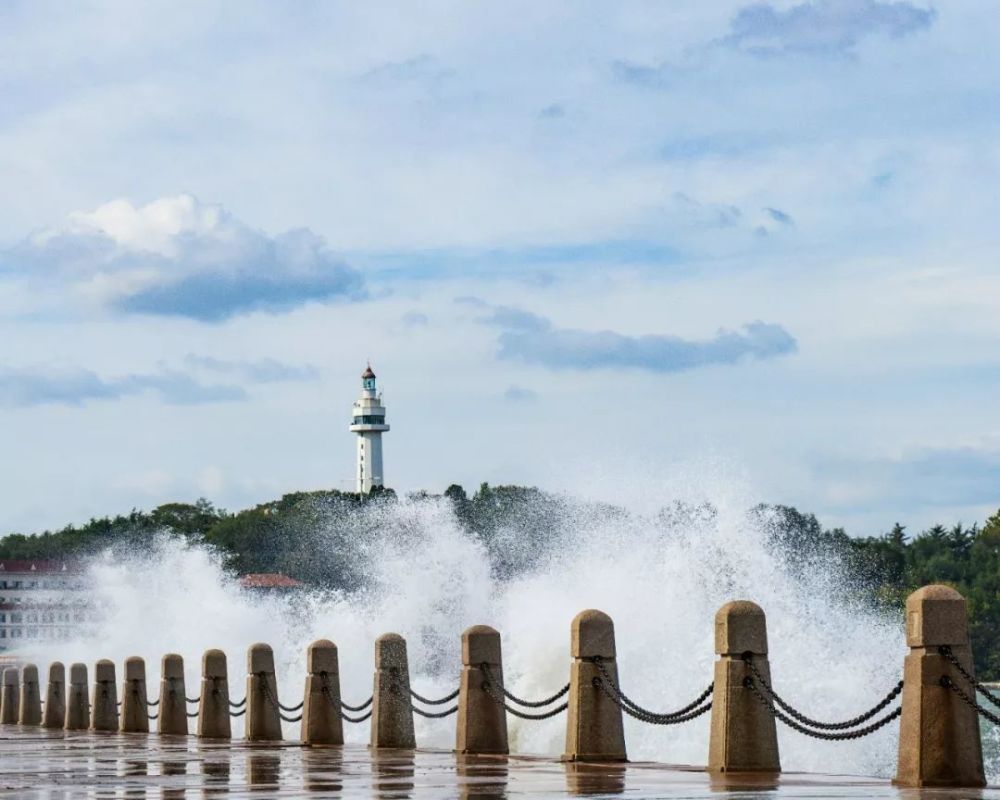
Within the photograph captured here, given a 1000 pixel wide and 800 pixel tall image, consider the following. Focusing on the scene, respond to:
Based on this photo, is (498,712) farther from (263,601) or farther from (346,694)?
(263,601)

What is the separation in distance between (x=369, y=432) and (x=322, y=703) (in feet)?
560

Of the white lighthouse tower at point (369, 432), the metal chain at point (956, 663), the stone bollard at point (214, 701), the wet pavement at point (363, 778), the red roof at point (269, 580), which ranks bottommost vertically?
the wet pavement at point (363, 778)

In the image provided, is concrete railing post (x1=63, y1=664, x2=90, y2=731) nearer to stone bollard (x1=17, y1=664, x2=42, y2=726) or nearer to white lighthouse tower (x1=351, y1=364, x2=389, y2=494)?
stone bollard (x1=17, y1=664, x2=42, y2=726)

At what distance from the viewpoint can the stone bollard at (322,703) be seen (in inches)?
992

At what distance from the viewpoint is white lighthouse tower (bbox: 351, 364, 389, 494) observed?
194m

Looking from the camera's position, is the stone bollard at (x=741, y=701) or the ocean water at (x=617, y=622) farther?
the ocean water at (x=617, y=622)

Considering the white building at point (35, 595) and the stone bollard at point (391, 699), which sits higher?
the white building at point (35, 595)

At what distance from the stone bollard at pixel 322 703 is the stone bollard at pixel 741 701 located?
8.92 m

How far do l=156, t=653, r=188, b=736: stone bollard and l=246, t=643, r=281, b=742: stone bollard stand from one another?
14.4ft

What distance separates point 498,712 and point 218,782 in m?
5.25

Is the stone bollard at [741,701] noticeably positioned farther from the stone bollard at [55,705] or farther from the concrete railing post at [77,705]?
the stone bollard at [55,705]

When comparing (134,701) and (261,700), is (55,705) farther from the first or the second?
(261,700)

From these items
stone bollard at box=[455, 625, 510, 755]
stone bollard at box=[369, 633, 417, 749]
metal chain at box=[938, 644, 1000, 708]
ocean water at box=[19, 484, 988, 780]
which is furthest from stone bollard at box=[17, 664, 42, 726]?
metal chain at box=[938, 644, 1000, 708]

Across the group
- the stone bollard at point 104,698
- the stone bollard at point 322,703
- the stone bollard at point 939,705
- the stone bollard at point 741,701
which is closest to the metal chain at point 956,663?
the stone bollard at point 939,705
